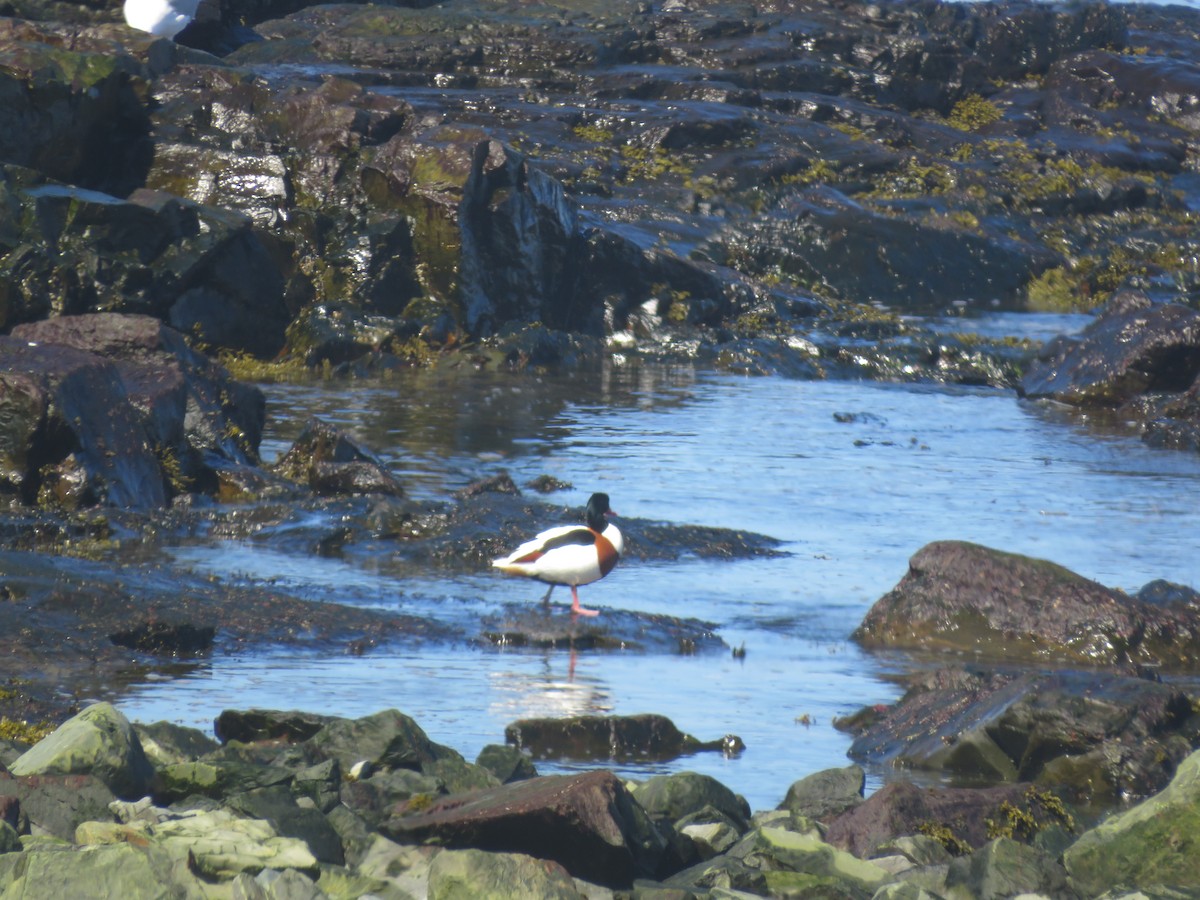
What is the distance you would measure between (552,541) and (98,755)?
487 cm

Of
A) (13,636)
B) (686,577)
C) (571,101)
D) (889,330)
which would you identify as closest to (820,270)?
(889,330)

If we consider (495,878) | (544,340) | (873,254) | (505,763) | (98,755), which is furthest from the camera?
(873,254)

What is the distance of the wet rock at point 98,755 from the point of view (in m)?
5.41

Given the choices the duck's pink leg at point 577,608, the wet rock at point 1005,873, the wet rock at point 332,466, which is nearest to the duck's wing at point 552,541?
the duck's pink leg at point 577,608

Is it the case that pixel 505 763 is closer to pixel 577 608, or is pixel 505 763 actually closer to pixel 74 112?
pixel 577 608

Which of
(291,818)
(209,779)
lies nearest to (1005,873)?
(291,818)

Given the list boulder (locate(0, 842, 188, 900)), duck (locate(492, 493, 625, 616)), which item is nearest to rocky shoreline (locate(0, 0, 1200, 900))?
boulder (locate(0, 842, 188, 900))

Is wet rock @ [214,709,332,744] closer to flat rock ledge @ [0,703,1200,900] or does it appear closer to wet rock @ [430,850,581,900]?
flat rock ledge @ [0,703,1200,900]

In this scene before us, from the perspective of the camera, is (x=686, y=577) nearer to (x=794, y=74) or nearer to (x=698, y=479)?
(x=698, y=479)

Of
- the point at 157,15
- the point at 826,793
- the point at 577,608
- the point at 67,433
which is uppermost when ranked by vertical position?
the point at 157,15

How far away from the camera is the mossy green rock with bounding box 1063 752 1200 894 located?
5.29 m

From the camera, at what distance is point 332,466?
12766mm

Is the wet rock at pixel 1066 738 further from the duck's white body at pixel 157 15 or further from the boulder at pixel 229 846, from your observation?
the duck's white body at pixel 157 15

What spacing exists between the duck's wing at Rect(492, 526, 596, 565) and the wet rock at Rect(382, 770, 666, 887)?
473 cm
